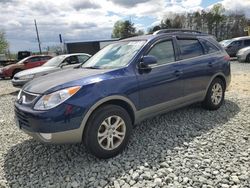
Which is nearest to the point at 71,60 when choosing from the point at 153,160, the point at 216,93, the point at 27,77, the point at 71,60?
the point at 71,60

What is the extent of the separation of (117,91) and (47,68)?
6842 millimetres

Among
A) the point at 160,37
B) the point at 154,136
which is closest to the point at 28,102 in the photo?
the point at 154,136

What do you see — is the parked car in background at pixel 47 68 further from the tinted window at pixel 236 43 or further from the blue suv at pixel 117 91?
the tinted window at pixel 236 43

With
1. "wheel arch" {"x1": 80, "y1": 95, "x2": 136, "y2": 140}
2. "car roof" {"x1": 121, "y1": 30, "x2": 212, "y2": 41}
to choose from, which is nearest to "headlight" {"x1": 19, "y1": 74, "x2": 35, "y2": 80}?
"car roof" {"x1": 121, "y1": 30, "x2": 212, "y2": 41}

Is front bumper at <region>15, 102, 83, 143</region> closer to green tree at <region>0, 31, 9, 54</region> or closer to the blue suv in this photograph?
the blue suv

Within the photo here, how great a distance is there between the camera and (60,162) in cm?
366

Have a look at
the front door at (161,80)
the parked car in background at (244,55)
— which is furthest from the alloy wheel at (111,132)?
the parked car in background at (244,55)

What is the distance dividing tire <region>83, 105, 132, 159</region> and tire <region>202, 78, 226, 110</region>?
231cm

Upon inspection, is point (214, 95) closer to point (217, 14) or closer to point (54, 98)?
point (54, 98)

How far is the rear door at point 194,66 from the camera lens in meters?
4.73

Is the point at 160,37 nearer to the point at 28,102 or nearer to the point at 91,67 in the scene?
the point at 91,67

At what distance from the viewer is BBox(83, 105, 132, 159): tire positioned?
134 inches

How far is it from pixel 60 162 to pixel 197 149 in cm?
197

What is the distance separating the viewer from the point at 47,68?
32.1 ft
